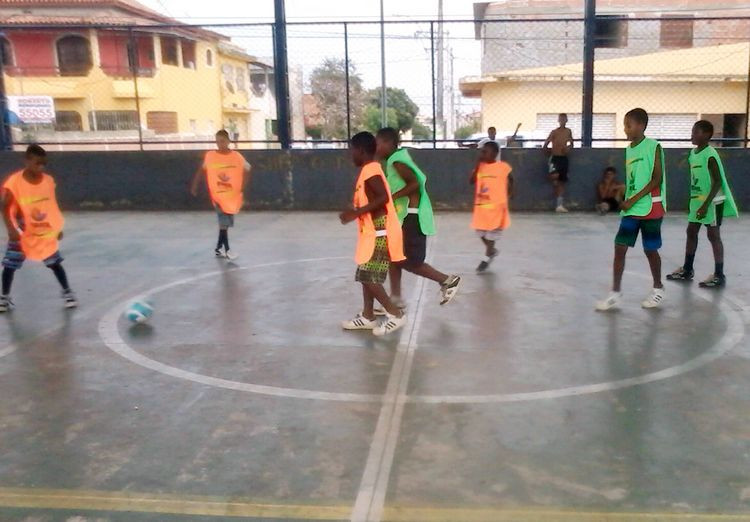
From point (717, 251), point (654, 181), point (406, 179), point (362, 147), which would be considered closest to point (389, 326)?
point (406, 179)

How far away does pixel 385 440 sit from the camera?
12.6 feet

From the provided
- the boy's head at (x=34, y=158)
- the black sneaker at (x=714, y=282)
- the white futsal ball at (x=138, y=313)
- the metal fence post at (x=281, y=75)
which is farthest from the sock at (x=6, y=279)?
the metal fence post at (x=281, y=75)

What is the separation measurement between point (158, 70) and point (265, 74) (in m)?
5.77

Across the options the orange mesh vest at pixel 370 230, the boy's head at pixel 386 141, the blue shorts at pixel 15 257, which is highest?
the boy's head at pixel 386 141

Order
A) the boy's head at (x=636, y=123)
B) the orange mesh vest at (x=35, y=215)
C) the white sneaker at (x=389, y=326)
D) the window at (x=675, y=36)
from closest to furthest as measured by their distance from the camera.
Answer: the white sneaker at (x=389, y=326), the boy's head at (x=636, y=123), the orange mesh vest at (x=35, y=215), the window at (x=675, y=36)

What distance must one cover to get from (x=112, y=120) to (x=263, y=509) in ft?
62.2

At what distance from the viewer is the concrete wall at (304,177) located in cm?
1354

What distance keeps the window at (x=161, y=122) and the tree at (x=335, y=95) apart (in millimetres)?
6216

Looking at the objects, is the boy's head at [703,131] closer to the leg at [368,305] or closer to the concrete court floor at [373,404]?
the concrete court floor at [373,404]

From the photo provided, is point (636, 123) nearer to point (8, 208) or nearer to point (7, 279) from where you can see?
point (8, 208)

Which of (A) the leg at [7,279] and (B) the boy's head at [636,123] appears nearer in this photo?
(B) the boy's head at [636,123]

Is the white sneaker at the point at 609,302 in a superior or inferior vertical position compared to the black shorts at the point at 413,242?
inferior

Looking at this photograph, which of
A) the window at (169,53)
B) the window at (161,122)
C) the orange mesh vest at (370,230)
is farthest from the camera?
the window at (169,53)

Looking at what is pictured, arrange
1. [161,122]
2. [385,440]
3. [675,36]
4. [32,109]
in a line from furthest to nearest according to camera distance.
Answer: [675,36] < [161,122] < [32,109] < [385,440]
